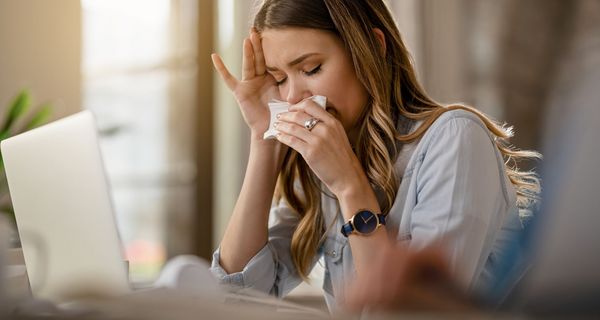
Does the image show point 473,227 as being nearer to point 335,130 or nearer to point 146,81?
point 335,130

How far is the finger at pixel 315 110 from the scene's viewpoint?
1481 mm

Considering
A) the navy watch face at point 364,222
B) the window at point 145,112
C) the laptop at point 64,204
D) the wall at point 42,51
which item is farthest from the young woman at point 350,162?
the window at point 145,112

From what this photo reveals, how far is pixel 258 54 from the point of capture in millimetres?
1702

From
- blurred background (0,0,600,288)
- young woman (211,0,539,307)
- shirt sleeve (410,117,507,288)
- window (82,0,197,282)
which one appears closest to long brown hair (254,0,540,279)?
young woman (211,0,539,307)

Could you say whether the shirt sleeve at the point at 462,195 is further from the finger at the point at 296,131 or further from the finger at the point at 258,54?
the finger at the point at 258,54

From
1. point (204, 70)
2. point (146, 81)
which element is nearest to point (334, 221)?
point (204, 70)

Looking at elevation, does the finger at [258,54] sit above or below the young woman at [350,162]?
above

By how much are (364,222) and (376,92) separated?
0.99 ft

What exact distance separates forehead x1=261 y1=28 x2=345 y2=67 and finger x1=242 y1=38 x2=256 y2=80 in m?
0.14

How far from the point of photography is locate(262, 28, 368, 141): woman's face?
151 centimetres

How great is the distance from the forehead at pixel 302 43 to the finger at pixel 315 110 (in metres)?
0.10

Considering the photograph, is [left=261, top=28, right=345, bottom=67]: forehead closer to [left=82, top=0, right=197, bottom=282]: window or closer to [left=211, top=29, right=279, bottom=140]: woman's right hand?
[left=211, top=29, right=279, bottom=140]: woman's right hand

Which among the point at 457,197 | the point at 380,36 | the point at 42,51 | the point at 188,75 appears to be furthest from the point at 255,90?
the point at 188,75

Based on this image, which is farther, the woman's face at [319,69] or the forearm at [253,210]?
the forearm at [253,210]
